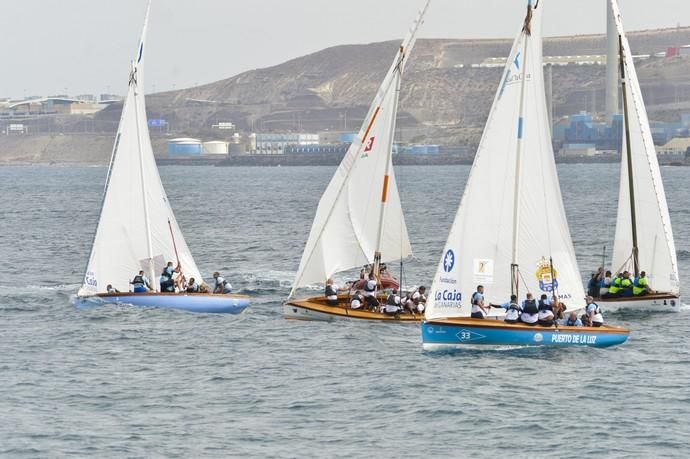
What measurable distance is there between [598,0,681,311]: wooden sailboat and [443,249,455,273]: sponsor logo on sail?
13.0 m

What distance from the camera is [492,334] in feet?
137

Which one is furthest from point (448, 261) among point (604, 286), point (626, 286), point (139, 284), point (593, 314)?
point (139, 284)

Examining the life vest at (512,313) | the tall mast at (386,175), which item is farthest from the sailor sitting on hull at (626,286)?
the life vest at (512,313)

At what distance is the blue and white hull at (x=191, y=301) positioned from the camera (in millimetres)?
52250

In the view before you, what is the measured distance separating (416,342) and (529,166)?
7.03 meters

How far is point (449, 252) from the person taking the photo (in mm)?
42094

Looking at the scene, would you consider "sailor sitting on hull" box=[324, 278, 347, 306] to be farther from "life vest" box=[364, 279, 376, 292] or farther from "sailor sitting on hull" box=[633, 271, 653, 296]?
"sailor sitting on hull" box=[633, 271, 653, 296]

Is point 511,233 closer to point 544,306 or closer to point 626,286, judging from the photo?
point 544,306

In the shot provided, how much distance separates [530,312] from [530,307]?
202mm

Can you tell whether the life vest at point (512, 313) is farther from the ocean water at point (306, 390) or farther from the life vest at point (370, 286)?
the life vest at point (370, 286)

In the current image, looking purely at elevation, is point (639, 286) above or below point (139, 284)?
below

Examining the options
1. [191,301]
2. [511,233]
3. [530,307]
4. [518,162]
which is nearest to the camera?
[530,307]

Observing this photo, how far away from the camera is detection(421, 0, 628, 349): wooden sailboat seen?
41.8 meters

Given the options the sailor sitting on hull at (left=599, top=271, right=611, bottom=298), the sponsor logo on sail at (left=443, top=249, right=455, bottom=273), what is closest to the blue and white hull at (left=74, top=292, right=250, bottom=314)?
the sponsor logo on sail at (left=443, top=249, right=455, bottom=273)
